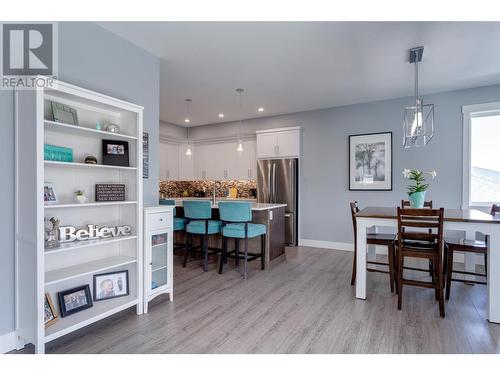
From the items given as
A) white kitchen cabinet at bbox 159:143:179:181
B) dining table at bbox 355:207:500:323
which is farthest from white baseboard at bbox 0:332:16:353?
white kitchen cabinet at bbox 159:143:179:181

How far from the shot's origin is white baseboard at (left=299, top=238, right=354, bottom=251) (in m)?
5.27

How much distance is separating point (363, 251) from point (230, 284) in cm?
162

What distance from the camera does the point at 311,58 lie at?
3.28 metres

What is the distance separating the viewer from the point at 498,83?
414 centimetres

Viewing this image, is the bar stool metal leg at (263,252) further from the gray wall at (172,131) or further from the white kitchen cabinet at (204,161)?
the gray wall at (172,131)

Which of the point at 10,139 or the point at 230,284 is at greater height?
the point at 10,139

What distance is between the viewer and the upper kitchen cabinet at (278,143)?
569 cm

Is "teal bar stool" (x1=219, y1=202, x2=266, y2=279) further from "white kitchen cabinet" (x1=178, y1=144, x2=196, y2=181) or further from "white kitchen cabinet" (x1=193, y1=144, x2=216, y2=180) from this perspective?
"white kitchen cabinet" (x1=178, y1=144, x2=196, y2=181)

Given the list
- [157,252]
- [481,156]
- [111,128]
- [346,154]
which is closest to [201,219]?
[157,252]

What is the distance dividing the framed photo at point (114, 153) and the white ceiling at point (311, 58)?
109 cm

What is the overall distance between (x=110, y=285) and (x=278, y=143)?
4.17 metres
